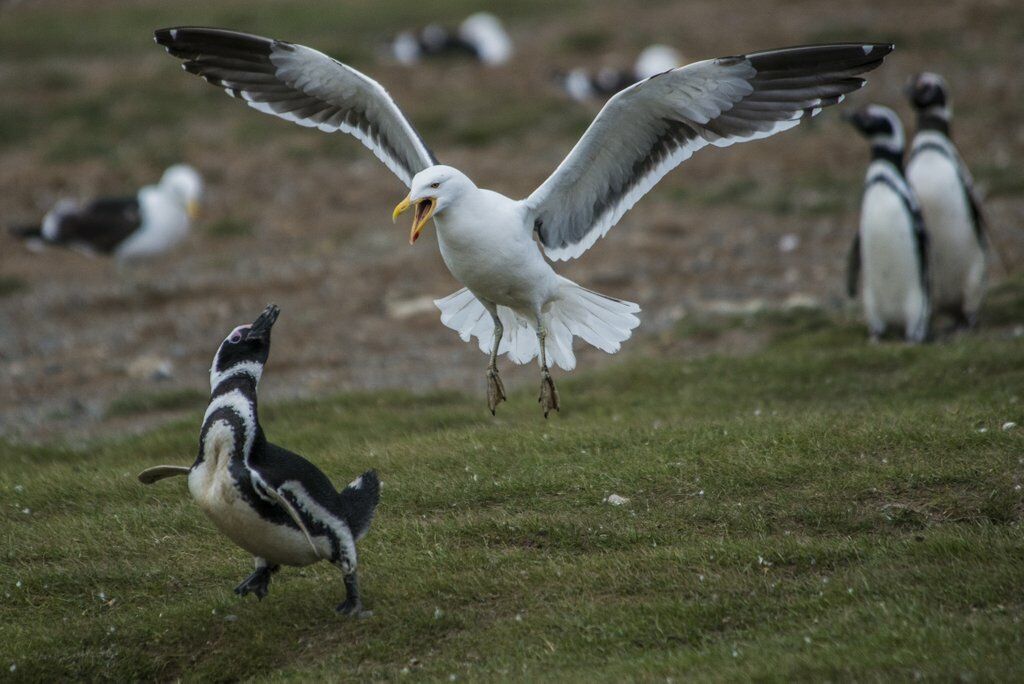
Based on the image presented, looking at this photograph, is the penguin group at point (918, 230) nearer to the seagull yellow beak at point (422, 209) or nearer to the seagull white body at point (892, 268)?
the seagull white body at point (892, 268)

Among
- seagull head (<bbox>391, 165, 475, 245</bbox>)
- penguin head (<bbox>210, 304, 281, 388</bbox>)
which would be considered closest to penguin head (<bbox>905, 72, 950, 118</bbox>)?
seagull head (<bbox>391, 165, 475, 245</bbox>)

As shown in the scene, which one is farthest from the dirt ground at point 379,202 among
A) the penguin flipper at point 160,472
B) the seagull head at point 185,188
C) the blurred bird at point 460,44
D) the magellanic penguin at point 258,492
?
the magellanic penguin at point 258,492

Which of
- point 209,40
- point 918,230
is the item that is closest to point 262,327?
point 209,40

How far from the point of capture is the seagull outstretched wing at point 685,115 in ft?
26.1

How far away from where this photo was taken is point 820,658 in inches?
216

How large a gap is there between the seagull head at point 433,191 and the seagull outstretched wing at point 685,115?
0.74 m

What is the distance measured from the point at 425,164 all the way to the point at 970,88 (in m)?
14.6

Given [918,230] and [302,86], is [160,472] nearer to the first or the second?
[302,86]

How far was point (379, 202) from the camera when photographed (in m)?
20.0

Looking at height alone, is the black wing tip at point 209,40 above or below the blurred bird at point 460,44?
below

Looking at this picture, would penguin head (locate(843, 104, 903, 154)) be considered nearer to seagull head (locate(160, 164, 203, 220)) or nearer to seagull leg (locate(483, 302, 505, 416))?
seagull leg (locate(483, 302, 505, 416))

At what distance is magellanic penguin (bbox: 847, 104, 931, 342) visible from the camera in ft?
41.0

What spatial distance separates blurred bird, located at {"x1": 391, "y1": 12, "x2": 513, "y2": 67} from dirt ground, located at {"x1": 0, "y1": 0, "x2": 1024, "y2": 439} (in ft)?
1.52

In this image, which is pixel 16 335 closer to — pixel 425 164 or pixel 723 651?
pixel 425 164
